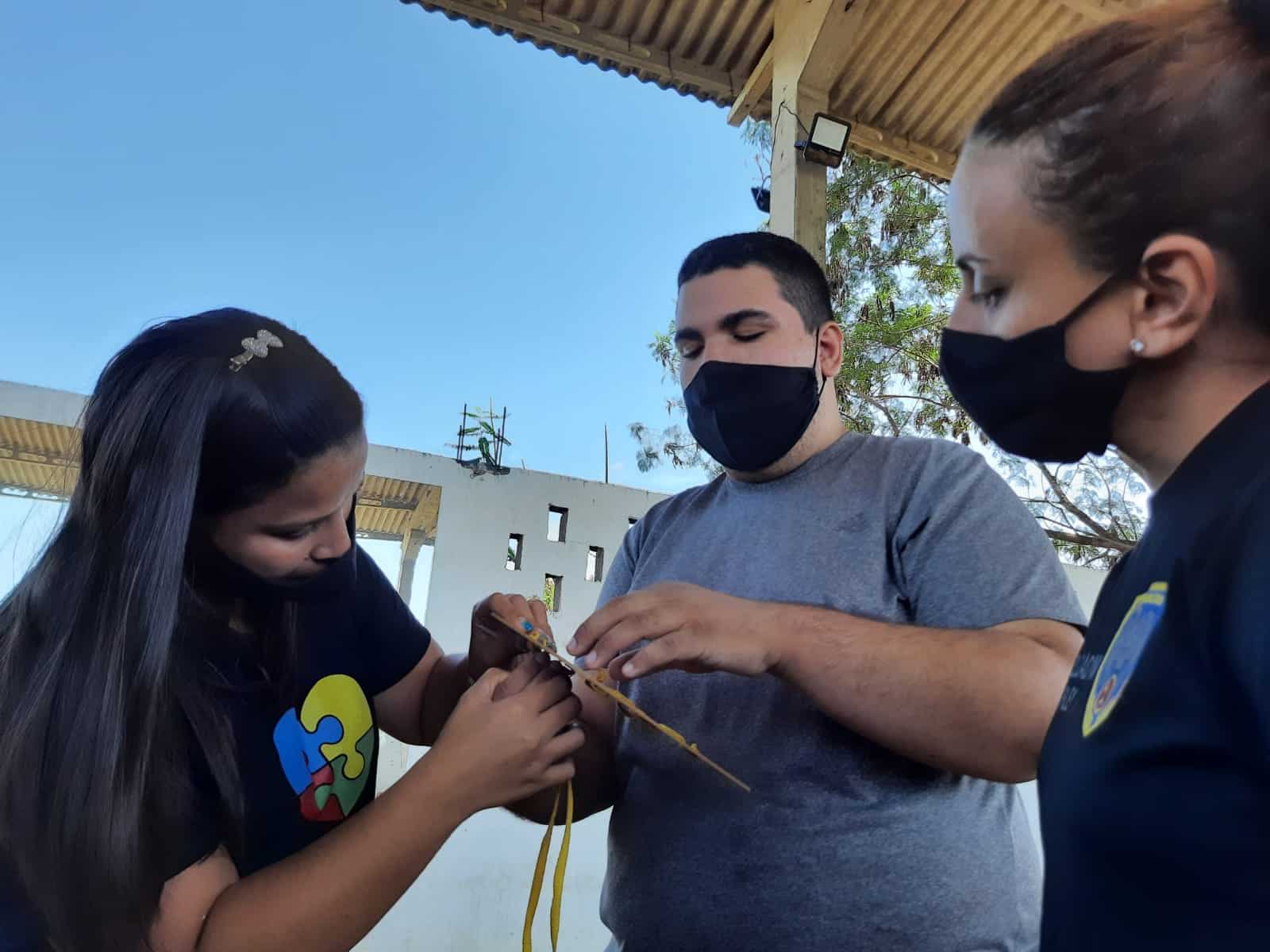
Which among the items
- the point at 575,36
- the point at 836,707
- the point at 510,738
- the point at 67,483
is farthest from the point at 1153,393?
the point at 575,36

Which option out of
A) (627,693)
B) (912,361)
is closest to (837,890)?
(627,693)

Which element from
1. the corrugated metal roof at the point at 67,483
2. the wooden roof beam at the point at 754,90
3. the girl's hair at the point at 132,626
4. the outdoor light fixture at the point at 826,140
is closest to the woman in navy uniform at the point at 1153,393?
the girl's hair at the point at 132,626

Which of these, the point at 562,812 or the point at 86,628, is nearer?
the point at 86,628

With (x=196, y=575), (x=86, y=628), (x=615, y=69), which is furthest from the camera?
(x=615, y=69)

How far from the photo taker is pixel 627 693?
1560 mm

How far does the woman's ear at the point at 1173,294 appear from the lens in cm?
63

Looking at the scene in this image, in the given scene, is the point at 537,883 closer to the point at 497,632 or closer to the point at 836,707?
the point at 497,632

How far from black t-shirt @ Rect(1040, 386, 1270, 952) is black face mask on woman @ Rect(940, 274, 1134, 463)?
0.31 feet

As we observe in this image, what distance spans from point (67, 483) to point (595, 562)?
3.67 meters

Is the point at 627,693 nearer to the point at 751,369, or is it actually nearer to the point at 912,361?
the point at 751,369

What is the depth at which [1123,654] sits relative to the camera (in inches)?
25.1

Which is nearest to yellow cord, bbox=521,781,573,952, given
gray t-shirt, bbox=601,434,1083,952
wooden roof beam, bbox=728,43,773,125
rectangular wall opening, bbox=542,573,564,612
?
gray t-shirt, bbox=601,434,1083,952

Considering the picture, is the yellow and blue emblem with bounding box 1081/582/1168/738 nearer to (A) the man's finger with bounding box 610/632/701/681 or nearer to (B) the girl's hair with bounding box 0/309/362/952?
(A) the man's finger with bounding box 610/632/701/681

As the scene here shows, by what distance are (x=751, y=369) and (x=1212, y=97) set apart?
41.1 inches
